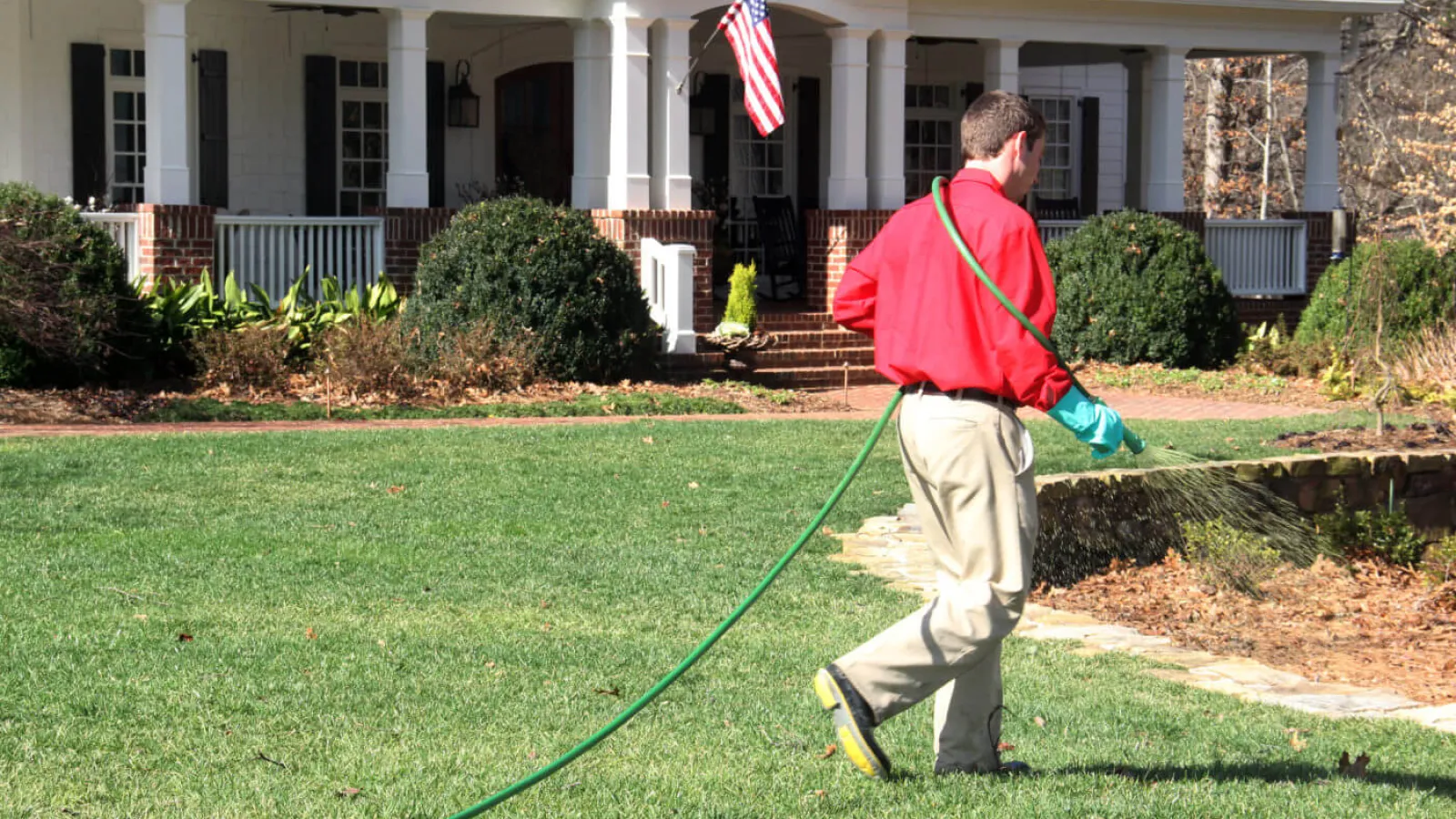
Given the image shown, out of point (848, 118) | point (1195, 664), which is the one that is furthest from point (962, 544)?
point (848, 118)

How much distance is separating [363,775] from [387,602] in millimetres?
2318

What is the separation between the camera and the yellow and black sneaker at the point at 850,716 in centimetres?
445

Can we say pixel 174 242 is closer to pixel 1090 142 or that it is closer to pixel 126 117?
pixel 126 117

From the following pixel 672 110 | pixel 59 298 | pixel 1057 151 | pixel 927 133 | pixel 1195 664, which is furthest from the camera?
pixel 1057 151

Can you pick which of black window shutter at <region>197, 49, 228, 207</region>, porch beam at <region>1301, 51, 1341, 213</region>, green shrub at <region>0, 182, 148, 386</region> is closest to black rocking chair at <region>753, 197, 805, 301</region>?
black window shutter at <region>197, 49, 228, 207</region>

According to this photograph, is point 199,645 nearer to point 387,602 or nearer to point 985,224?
point 387,602

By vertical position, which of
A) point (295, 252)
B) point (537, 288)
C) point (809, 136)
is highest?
point (809, 136)

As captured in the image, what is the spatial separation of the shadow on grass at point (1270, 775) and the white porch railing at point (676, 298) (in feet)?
36.8

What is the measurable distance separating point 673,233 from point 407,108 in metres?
2.76

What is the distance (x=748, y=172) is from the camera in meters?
20.6

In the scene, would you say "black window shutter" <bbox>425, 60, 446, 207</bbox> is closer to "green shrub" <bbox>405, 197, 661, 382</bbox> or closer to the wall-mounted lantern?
the wall-mounted lantern

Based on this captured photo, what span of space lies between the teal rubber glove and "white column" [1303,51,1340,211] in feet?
59.7

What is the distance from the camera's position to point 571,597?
709 centimetres

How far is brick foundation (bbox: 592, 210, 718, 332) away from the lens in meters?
16.5
